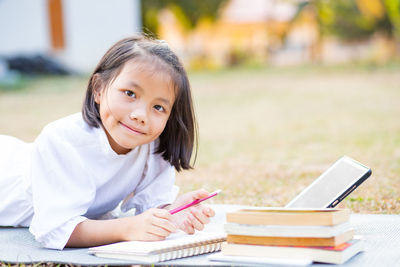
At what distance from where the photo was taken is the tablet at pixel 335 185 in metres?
2.43

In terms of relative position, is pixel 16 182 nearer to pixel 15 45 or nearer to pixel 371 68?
pixel 15 45

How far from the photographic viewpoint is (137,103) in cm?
221

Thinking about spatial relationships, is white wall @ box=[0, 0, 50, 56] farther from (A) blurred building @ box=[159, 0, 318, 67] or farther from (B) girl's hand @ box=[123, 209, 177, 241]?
(B) girl's hand @ box=[123, 209, 177, 241]

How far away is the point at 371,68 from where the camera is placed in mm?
13555

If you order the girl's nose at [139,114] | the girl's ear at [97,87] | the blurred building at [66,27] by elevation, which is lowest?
the blurred building at [66,27]

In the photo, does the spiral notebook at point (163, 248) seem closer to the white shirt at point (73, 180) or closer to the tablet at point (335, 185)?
the white shirt at point (73, 180)

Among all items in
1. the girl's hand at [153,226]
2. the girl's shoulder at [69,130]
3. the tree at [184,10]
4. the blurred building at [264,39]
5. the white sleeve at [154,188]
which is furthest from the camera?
the tree at [184,10]

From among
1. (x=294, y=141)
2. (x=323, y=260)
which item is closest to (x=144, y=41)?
(x=323, y=260)

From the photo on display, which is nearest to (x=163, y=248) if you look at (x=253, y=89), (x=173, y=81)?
(x=173, y=81)

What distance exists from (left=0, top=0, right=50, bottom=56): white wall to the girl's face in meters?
11.4

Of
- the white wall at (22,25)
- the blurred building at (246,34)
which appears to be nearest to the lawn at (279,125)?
the white wall at (22,25)

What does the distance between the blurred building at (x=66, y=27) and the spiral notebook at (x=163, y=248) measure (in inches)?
455

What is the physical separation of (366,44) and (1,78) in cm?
1569

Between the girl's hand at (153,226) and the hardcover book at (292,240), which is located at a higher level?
the hardcover book at (292,240)
